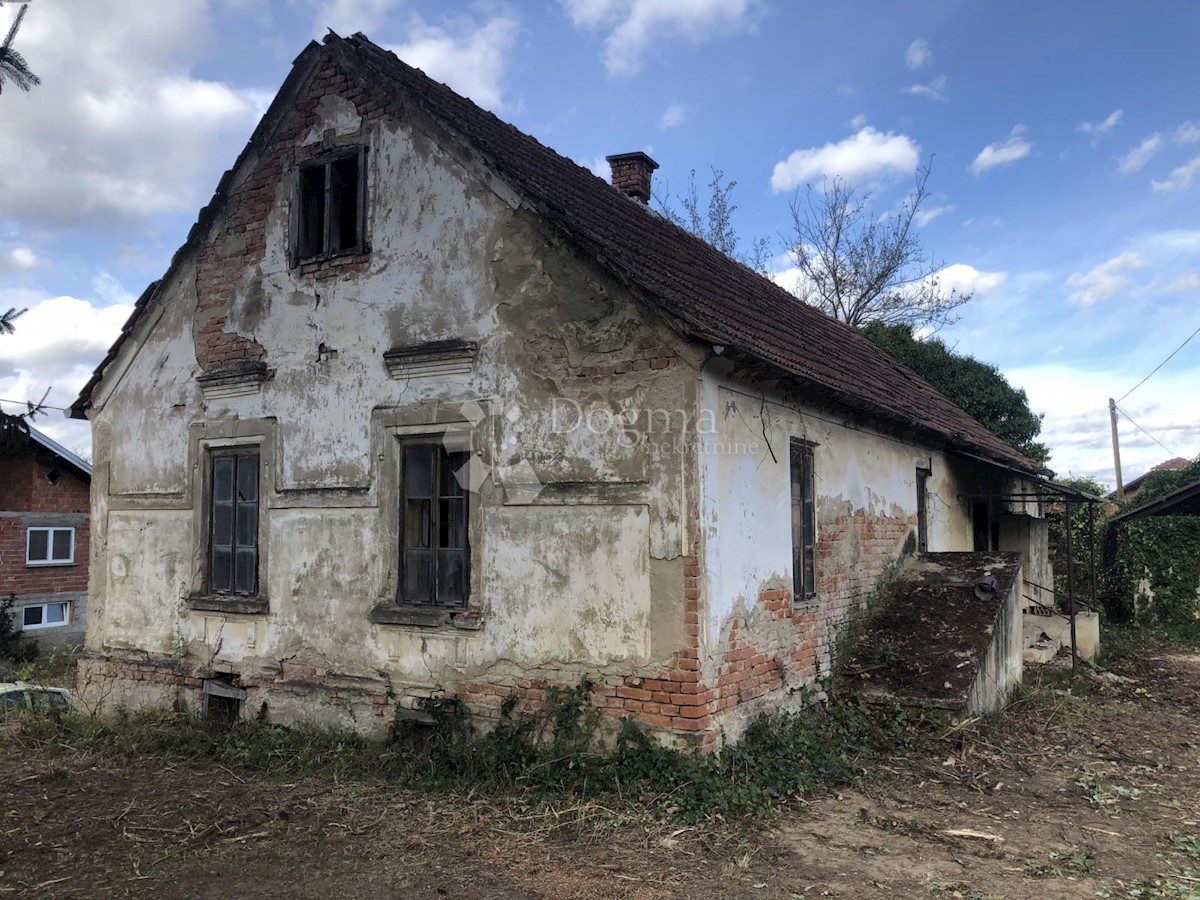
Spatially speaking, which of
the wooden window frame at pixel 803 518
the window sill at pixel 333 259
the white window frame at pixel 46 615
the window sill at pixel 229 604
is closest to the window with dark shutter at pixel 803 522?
the wooden window frame at pixel 803 518

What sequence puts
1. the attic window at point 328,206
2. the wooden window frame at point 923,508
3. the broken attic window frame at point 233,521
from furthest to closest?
the wooden window frame at point 923,508
the broken attic window frame at point 233,521
the attic window at point 328,206

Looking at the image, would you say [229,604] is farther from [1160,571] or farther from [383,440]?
[1160,571]

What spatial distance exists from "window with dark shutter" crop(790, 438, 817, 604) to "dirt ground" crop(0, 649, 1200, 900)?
174cm

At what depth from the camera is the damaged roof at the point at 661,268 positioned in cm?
708

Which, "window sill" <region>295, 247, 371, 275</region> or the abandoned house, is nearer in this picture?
the abandoned house

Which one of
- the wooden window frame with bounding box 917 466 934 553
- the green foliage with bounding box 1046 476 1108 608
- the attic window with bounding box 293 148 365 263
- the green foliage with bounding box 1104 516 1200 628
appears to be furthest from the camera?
the green foliage with bounding box 1046 476 1108 608

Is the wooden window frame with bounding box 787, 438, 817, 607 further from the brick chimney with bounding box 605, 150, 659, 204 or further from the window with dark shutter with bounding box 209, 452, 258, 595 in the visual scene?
the brick chimney with bounding box 605, 150, 659, 204

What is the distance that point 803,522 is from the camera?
27.9 feet

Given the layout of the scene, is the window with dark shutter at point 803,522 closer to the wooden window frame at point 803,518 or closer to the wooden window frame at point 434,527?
the wooden window frame at point 803,518

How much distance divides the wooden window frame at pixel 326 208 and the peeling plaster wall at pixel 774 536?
3.72 meters

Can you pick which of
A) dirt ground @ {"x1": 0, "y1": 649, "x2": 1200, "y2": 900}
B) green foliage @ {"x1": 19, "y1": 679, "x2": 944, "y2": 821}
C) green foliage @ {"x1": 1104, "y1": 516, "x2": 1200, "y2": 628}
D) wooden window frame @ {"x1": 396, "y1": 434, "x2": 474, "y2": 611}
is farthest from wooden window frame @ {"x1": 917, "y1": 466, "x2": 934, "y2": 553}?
green foliage @ {"x1": 1104, "y1": 516, "x2": 1200, "y2": 628}

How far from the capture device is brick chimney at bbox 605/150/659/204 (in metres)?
13.7

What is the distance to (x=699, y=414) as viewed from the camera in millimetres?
6578

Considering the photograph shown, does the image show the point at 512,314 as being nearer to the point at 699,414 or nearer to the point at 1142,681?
the point at 699,414
